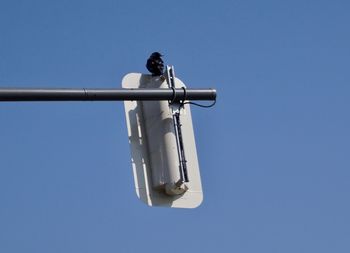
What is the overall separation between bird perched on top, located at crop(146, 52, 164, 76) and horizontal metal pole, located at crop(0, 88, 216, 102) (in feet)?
1.68

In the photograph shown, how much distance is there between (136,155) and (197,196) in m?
0.75

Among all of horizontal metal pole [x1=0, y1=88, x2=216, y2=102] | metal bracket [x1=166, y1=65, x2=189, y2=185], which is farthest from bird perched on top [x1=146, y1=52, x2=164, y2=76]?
horizontal metal pole [x1=0, y1=88, x2=216, y2=102]

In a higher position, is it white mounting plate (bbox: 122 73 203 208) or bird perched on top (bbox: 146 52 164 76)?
bird perched on top (bbox: 146 52 164 76)

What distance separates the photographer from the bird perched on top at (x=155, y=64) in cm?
845

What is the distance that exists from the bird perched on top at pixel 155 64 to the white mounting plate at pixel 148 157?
0.13m

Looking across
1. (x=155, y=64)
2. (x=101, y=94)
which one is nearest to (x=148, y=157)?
(x=101, y=94)

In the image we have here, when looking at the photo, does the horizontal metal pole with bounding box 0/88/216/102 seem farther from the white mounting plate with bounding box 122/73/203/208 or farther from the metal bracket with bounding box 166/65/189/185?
the white mounting plate with bounding box 122/73/203/208

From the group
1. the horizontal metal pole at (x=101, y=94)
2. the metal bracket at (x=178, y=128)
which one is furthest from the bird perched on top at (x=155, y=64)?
the horizontal metal pole at (x=101, y=94)

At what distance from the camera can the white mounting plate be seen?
7.80m

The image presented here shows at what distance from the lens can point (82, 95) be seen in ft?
24.3

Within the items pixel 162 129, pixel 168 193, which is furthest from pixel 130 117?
pixel 168 193

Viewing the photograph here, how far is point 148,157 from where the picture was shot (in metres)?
7.96

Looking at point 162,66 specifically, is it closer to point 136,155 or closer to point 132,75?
point 132,75

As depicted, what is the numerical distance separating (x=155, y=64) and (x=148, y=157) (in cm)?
110
